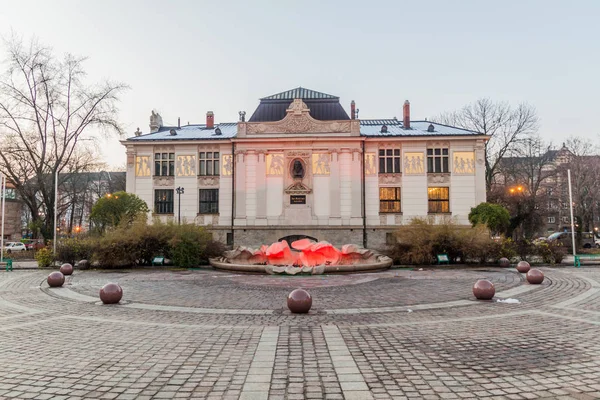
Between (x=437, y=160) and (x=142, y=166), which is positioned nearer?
(x=437, y=160)

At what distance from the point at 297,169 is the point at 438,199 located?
13.1 meters

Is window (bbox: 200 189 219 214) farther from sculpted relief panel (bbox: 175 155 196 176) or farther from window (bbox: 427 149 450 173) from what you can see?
window (bbox: 427 149 450 173)

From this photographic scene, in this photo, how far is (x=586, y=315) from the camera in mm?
9148

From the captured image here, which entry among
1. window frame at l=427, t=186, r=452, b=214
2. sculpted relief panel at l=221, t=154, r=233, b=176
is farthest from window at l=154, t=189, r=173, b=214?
window frame at l=427, t=186, r=452, b=214

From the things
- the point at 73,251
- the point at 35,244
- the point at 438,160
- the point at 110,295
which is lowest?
the point at 35,244

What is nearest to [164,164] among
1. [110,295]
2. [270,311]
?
[110,295]

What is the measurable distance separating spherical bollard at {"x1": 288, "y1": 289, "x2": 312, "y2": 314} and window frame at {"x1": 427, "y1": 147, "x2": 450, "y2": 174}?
2813 centimetres

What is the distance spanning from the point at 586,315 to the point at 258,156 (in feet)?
94.5

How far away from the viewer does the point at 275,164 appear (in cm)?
3500

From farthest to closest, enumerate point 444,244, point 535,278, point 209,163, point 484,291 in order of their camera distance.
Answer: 1. point 209,163
2. point 444,244
3. point 535,278
4. point 484,291

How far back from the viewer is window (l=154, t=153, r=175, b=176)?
36312 millimetres

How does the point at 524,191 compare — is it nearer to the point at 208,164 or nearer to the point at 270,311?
the point at 208,164

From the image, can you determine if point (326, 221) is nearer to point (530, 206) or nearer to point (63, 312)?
point (530, 206)

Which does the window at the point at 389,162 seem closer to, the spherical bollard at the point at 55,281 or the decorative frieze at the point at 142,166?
the decorative frieze at the point at 142,166
